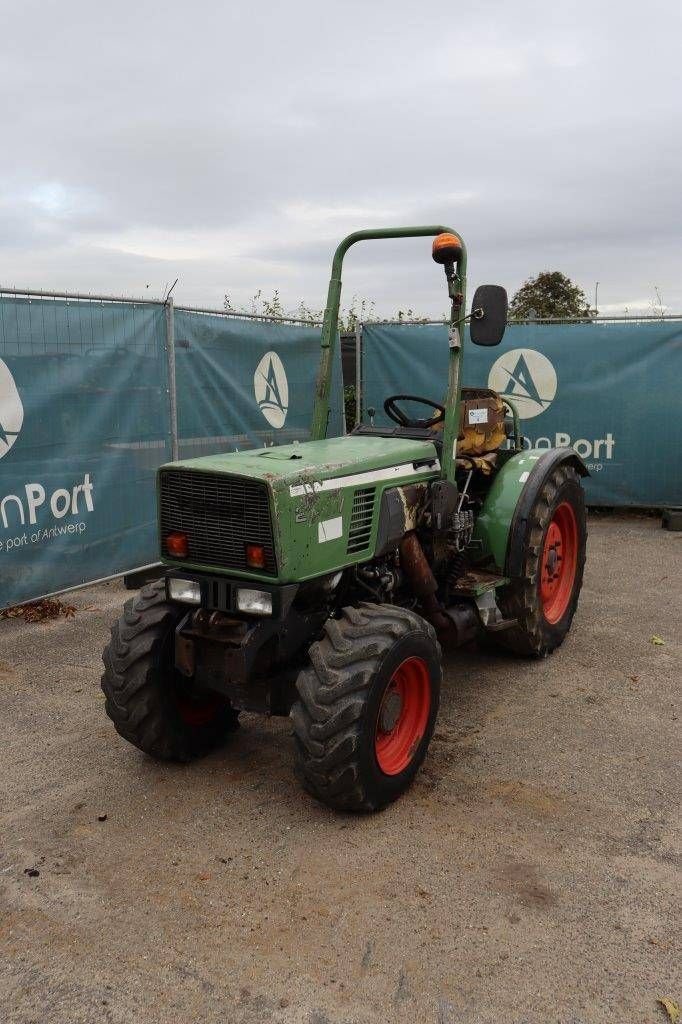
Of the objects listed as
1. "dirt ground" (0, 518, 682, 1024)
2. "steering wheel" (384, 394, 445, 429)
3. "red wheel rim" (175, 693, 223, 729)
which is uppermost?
"steering wheel" (384, 394, 445, 429)

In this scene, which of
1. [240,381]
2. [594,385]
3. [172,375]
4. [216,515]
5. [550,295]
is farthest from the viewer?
[550,295]

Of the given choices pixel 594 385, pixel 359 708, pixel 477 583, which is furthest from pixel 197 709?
pixel 594 385

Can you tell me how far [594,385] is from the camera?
947cm

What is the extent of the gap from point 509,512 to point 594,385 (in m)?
5.11

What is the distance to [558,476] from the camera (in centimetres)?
531

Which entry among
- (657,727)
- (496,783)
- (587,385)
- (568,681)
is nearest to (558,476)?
(568,681)

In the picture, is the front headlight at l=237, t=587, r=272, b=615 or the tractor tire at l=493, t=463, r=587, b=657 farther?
the tractor tire at l=493, t=463, r=587, b=657

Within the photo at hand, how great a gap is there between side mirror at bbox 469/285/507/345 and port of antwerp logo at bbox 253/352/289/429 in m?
4.13

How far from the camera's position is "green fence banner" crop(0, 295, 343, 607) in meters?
5.87

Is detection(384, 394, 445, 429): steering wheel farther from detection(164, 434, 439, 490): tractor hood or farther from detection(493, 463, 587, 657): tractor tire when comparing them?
detection(493, 463, 587, 657): tractor tire

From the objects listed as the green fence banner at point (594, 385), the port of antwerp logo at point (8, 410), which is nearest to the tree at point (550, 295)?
the green fence banner at point (594, 385)

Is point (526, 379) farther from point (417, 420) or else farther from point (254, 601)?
point (254, 601)

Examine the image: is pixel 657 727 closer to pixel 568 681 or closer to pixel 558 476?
pixel 568 681

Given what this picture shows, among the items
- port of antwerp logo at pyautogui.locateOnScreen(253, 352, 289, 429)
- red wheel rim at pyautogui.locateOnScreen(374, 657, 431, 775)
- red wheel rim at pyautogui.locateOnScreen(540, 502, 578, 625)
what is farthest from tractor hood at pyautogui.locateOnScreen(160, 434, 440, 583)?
port of antwerp logo at pyautogui.locateOnScreen(253, 352, 289, 429)
